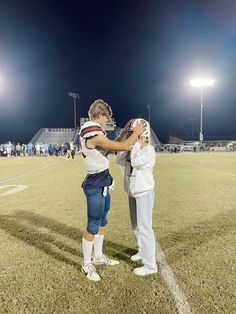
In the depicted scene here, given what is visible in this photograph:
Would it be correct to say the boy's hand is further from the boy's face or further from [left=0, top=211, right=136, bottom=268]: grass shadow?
[left=0, top=211, right=136, bottom=268]: grass shadow

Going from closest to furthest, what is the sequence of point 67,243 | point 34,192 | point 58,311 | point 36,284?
point 58,311
point 36,284
point 67,243
point 34,192

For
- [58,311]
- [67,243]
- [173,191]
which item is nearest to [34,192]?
[173,191]

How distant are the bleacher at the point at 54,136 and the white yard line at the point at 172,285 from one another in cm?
7658

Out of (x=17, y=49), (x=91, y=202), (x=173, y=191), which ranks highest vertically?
(x=17, y=49)

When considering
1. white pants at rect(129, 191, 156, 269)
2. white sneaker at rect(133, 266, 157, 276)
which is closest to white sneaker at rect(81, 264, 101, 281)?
white sneaker at rect(133, 266, 157, 276)

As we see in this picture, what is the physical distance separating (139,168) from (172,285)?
1393 mm

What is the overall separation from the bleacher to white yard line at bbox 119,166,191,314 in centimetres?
7658

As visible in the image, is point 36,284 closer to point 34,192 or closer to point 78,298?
point 78,298

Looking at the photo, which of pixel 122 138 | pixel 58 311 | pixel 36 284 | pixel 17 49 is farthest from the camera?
pixel 17 49

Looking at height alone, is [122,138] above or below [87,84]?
below

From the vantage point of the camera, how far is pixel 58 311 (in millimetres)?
3258

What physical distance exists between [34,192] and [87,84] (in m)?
86.4

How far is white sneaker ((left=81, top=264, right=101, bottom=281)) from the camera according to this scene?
399 cm

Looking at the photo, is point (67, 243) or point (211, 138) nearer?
point (67, 243)
